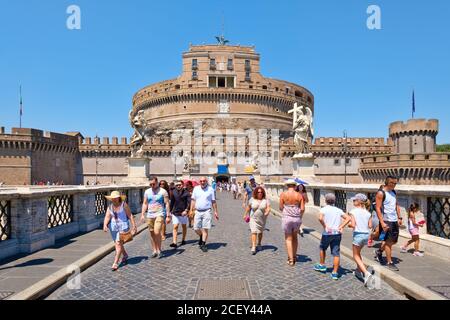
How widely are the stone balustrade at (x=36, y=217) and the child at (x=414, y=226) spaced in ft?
23.7

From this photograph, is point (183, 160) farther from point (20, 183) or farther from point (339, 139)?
point (339, 139)

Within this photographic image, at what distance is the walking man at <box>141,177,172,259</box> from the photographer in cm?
Answer: 630

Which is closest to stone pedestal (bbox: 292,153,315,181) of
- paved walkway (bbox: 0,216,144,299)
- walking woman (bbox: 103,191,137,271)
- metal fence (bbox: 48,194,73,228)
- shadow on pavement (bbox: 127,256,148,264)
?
paved walkway (bbox: 0,216,144,299)

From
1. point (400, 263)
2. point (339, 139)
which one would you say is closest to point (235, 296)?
point (400, 263)

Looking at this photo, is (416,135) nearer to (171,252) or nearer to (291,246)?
(291,246)

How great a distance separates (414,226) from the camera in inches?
241

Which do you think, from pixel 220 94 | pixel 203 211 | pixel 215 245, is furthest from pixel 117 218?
pixel 220 94

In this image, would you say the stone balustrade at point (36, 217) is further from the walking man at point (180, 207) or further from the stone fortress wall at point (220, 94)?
the stone fortress wall at point (220, 94)

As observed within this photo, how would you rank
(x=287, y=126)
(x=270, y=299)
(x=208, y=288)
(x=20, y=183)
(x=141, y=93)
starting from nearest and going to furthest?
(x=270, y=299), (x=208, y=288), (x=20, y=183), (x=287, y=126), (x=141, y=93)

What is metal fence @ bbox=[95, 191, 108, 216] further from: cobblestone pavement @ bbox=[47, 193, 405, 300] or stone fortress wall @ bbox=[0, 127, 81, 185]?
stone fortress wall @ bbox=[0, 127, 81, 185]

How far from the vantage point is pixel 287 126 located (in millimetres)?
63781

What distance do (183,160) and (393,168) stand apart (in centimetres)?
3115

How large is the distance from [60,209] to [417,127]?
4467cm

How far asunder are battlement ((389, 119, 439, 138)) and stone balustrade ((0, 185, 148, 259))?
43.7 m
